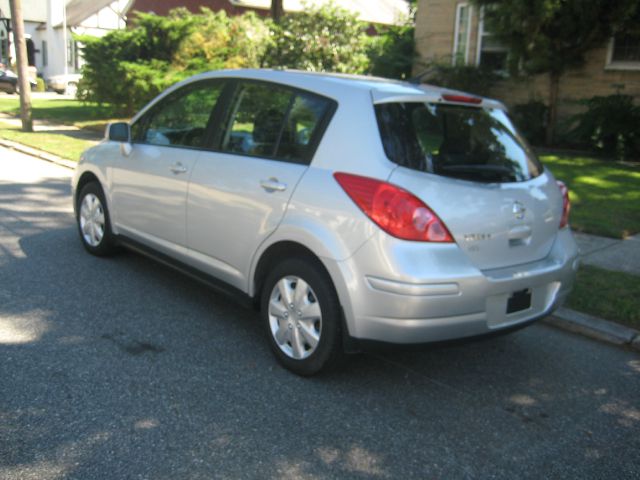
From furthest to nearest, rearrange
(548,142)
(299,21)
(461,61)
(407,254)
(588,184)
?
(299,21), (461,61), (548,142), (588,184), (407,254)

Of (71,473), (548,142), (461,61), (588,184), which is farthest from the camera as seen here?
(461,61)

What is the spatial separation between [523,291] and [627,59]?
1281cm

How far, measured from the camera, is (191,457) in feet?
10.2

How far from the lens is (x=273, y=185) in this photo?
13.5ft

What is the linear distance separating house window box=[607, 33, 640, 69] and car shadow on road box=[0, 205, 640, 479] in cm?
1152

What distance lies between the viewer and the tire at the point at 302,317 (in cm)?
377

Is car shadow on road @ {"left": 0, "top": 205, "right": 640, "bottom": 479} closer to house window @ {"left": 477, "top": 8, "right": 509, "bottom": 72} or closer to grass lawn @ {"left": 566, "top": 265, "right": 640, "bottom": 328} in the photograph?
grass lawn @ {"left": 566, "top": 265, "right": 640, "bottom": 328}

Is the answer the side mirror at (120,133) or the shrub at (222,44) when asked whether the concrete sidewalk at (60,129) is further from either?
the side mirror at (120,133)

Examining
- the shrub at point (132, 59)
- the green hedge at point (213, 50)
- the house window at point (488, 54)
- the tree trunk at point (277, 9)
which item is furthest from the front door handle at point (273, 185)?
the tree trunk at point (277, 9)

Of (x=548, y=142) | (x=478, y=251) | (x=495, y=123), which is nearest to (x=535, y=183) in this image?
(x=495, y=123)

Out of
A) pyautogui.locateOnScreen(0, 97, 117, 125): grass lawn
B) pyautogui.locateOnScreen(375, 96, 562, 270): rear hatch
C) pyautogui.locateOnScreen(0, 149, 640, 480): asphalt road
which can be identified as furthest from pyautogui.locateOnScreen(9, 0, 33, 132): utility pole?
pyautogui.locateOnScreen(375, 96, 562, 270): rear hatch

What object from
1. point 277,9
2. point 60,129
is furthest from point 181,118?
point 277,9

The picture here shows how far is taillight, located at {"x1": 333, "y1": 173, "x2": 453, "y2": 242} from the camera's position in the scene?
352 centimetres

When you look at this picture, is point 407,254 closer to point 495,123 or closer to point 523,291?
point 523,291
